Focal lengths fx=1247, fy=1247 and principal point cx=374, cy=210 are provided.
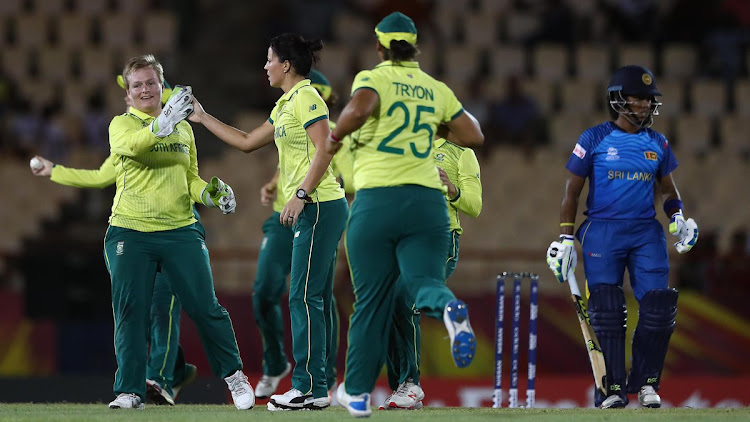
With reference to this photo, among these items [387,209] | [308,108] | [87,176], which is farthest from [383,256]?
[87,176]

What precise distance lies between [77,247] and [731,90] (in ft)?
29.8

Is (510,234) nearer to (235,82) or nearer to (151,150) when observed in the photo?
(235,82)

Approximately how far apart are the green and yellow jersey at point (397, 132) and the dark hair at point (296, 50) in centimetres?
120

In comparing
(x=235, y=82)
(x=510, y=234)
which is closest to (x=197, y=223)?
(x=510, y=234)

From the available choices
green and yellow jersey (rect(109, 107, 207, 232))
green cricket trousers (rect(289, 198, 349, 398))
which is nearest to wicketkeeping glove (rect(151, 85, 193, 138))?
green and yellow jersey (rect(109, 107, 207, 232))

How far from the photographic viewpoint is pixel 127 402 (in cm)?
707

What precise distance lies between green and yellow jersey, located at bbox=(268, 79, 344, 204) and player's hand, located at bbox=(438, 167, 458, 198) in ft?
2.12

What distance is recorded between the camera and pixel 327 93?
8.91m

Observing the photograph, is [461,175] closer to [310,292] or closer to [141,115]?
[310,292]

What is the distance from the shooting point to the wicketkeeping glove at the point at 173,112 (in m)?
6.86

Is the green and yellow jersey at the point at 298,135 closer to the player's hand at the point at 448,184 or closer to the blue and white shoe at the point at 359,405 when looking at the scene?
the player's hand at the point at 448,184

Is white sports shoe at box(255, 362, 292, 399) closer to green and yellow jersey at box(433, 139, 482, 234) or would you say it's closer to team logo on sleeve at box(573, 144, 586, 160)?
green and yellow jersey at box(433, 139, 482, 234)

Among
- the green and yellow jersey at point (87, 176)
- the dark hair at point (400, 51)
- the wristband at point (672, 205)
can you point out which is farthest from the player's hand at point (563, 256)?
the green and yellow jersey at point (87, 176)

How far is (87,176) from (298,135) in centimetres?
160
